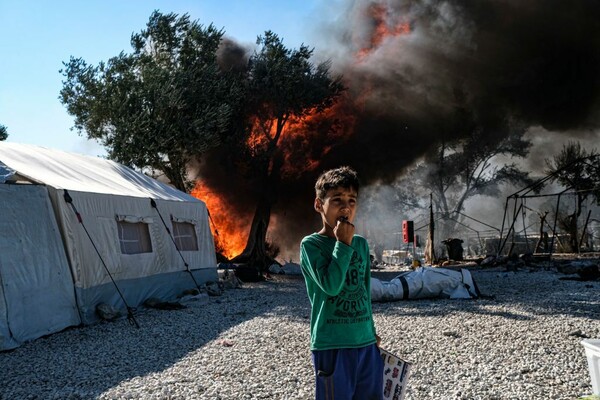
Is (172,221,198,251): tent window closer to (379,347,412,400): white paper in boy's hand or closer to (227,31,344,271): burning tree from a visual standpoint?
(227,31,344,271): burning tree

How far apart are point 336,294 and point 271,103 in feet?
74.9

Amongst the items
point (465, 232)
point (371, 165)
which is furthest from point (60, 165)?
point (465, 232)

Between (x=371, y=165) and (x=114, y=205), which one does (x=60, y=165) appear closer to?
(x=114, y=205)

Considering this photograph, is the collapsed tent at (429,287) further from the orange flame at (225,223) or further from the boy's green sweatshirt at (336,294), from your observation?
the orange flame at (225,223)

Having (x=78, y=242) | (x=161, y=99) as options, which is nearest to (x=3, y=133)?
(x=161, y=99)

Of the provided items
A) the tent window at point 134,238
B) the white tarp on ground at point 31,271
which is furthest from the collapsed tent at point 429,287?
the white tarp on ground at point 31,271

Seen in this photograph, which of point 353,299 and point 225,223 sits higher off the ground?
point 225,223

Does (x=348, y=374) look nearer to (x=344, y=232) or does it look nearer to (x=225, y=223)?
(x=344, y=232)

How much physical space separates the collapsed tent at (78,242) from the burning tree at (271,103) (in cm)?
1030

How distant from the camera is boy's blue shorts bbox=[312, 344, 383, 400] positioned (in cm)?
252

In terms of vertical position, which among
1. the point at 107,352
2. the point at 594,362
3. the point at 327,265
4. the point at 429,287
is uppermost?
the point at 327,265

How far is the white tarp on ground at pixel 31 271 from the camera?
26.2 feet

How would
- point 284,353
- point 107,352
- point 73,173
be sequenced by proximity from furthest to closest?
1. point 73,173
2. point 107,352
3. point 284,353

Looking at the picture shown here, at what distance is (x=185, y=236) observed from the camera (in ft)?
48.8
